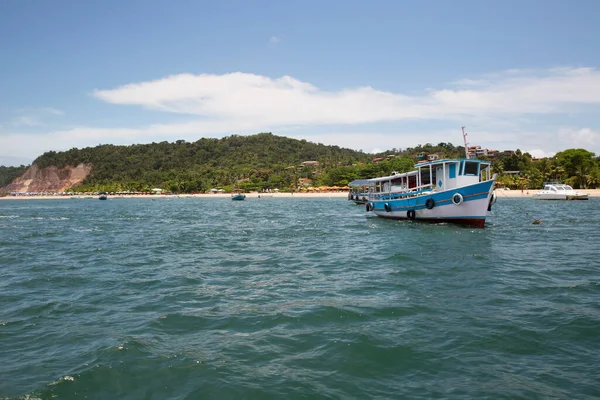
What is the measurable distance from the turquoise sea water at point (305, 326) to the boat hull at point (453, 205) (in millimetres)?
10129

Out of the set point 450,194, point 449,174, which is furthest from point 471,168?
point 450,194

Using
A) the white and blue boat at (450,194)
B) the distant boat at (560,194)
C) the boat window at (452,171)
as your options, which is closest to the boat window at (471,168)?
the white and blue boat at (450,194)

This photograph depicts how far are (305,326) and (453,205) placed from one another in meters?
24.4

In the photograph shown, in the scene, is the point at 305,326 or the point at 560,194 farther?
the point at 560,194

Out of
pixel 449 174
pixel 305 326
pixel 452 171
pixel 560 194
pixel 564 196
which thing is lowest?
pixel 305 326

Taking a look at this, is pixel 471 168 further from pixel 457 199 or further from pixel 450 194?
pixel 457 199

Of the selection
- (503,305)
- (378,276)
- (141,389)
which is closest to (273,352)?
(141,389)

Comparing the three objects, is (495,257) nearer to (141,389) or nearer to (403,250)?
(403,250)

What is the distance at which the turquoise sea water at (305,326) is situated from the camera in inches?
275

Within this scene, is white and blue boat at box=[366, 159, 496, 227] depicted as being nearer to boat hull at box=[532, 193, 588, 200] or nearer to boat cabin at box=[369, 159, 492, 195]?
boat cabin at box=[369, 159, 492, 195]

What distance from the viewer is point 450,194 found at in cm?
3112

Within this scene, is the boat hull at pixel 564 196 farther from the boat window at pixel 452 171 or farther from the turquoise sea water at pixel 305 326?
the turquoise sea water at pixel 305 326

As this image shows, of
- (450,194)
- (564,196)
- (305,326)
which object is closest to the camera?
(305,326)

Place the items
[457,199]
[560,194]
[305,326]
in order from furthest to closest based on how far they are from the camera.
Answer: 1. [560,194]
2. [457,199]
3. [305,326]
